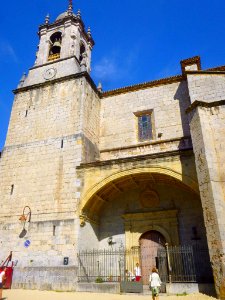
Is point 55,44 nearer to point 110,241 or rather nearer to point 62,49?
point 62,49

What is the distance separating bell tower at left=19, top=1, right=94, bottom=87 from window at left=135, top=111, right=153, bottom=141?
4.04 m

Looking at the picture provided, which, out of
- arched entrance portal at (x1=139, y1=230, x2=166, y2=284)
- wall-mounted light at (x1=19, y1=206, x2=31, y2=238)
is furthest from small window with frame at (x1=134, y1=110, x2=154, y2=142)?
wall-mounted light at (x1=19, y1=206, x2=31, y2=238)

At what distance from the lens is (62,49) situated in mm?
16812

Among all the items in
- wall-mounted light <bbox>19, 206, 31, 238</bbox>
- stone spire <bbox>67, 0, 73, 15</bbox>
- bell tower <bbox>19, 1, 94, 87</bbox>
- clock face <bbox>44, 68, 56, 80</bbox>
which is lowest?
wall-mounted light <bbox>19, 206, 31, 238</bbox>

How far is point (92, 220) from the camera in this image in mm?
12016

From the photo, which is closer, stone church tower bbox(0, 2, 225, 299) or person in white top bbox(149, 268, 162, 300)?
person in white top bbox(149, 268, 162, 300)

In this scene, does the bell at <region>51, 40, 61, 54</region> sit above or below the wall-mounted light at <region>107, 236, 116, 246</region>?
above

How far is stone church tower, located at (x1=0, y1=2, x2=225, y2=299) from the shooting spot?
9992mm

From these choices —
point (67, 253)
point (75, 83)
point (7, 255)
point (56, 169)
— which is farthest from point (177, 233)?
point (75, 83)

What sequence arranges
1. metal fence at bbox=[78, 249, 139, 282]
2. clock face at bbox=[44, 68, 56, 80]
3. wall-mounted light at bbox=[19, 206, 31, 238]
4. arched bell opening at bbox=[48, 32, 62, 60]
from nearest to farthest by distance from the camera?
metal fence at bbox=[78, 249, 139, 282], wall-mounted light at bbox=[19, 206, 31, 238], clock face at bbox=[44, 68, 56, 80], arched bell opening at bbox=[48, 32, 62, 60]

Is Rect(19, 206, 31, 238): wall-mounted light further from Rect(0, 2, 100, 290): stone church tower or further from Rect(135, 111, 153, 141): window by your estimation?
Rect(135, 111, 153, 141): window

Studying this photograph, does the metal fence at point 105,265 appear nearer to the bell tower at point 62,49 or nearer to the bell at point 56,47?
the bell tower at point 62,49

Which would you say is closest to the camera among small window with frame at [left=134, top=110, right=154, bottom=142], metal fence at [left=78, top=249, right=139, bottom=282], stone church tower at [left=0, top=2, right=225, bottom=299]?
stone church tower at [left=0, top=2, right=225, bottom=299]

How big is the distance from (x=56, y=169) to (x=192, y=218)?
6.32m
